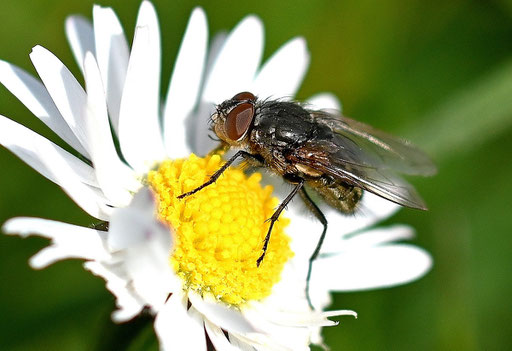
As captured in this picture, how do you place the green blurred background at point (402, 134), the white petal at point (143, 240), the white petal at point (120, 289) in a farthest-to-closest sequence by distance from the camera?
the green blurred background at point (402, 134), the white petal at point (120, 289), the white petal at point (143, 240)

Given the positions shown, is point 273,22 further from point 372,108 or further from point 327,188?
point 327,188

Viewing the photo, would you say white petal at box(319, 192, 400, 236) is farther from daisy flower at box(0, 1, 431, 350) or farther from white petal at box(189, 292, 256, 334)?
white petal at box(189, 292, 256, 334)

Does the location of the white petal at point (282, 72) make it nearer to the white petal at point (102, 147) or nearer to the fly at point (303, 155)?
the fly at point (303, 155)

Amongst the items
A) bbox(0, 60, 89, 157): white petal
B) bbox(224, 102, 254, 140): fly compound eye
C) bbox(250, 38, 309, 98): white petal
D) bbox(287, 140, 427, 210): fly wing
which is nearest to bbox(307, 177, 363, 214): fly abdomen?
bbox(287, 140, 427, 210): fly wing

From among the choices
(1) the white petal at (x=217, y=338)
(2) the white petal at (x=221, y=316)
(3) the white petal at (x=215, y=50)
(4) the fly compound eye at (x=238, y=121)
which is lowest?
(1) the white petal at (x=217, y=338)

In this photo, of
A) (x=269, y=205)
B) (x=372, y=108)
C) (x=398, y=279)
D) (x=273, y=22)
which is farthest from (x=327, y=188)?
(x=273, y=22)

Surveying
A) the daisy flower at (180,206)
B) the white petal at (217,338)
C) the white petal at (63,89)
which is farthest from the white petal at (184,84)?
the white petal at (217,338)

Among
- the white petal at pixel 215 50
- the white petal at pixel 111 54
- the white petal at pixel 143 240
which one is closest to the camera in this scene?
the white petal at pixel 143 240
